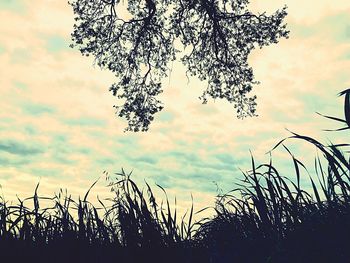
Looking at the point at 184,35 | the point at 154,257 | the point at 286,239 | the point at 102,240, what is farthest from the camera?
the point at 184,35

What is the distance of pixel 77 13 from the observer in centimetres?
1475

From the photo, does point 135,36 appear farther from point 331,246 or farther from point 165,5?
point 331,246

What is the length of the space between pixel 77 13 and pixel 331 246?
13.1m

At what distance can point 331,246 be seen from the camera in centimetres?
307

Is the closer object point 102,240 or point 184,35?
point 102,240

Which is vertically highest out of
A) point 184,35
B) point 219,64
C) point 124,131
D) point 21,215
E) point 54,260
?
point 184,35

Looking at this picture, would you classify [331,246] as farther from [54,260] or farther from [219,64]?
[219,64]

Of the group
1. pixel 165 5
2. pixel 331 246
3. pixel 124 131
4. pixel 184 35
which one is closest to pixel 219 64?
pixel 184 35

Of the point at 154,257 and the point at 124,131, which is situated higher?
the point at 124,131

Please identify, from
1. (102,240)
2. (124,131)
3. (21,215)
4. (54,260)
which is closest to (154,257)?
(102,240)

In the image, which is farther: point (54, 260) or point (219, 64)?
point (219, 64)

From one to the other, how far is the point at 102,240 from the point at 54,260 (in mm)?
419

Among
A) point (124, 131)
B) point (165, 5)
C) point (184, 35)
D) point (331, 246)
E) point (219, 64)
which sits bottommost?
point (331, 246)

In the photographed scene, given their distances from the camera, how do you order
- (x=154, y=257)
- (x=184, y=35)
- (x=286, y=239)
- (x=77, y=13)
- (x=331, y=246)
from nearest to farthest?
1. (x=331, y=246)
2. (x=286, y=239)
3. (x=154, y=257)
4. (x=77, y=13)
5. (x=184, y=35)
